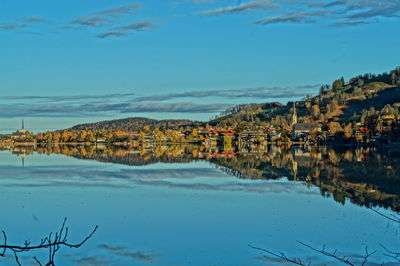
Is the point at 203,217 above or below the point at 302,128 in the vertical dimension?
below

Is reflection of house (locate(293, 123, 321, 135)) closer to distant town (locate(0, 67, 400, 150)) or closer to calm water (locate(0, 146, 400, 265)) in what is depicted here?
distant town (locate(0, 67, 400, 150))

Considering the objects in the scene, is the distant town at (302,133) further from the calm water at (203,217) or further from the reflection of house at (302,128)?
the calm water at (203,217)

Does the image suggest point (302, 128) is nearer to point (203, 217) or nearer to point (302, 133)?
point (302, 133)

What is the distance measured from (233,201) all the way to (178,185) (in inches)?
256

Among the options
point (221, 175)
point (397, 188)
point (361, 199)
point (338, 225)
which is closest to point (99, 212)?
point (338, 225)

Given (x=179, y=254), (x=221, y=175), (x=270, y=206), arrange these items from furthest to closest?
1. (x=221, y=175)
2. (x=270, y=206)
3. (x=179, y=254)

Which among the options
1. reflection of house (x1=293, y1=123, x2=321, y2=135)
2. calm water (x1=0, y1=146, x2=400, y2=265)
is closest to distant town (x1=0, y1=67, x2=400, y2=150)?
reflection of house (x1=293, y1=123, x2=321, y2=135)

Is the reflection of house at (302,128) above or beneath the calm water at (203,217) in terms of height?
above

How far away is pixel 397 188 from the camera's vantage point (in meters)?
21.8

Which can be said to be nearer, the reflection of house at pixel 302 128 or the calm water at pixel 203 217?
the calm water at pixel 203 217

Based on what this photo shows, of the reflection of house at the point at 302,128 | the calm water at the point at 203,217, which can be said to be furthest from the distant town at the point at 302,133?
the calm water at the point at 203,217

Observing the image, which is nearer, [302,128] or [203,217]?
[203,217]

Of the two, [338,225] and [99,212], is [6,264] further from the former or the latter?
[338,225]

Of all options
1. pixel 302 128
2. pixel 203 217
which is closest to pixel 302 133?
pixel 302 128
